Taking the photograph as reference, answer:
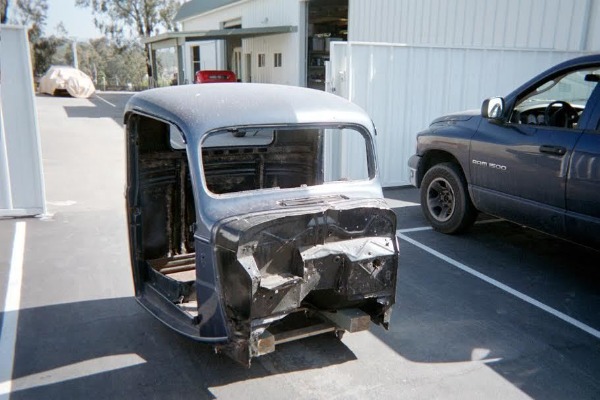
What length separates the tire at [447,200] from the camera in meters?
6.57

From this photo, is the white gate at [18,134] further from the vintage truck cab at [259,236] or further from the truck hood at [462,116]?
the truck hood at [462,116]

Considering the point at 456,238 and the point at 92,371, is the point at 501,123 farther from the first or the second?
the point at 92,371

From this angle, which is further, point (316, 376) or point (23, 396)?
point (316, 376)

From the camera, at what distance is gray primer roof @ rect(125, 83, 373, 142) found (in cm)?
357

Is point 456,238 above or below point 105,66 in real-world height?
below

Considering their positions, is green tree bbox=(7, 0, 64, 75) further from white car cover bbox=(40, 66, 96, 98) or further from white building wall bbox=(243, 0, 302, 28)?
white building wall bbox=(243, 0, 302, 28)

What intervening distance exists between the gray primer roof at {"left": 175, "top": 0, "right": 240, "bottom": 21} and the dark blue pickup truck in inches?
844

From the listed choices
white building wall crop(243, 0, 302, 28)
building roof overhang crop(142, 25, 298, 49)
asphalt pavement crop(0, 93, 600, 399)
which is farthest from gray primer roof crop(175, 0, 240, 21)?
asphalt pavement crop(0, 93, 600, 399)

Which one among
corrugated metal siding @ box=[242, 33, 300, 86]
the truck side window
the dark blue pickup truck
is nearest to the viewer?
the dark blue pickup truck

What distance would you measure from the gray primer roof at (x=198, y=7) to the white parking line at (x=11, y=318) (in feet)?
73.0

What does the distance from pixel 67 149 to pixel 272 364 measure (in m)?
10.5

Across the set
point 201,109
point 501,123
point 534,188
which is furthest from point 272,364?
point 501,123

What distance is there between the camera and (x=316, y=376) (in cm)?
374

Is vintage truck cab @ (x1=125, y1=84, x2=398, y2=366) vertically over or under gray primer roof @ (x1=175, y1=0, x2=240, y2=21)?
under
